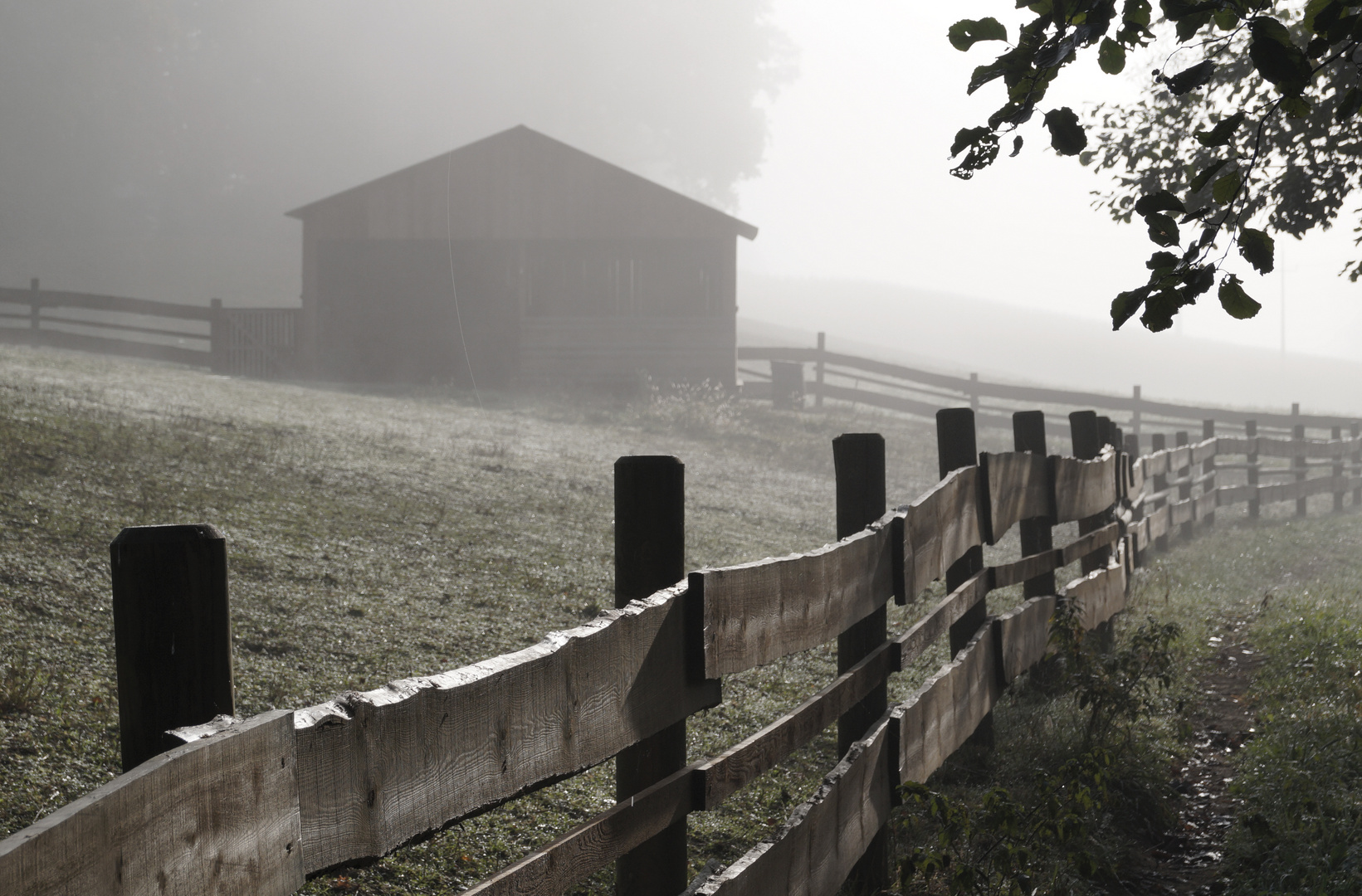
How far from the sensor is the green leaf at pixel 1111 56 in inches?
102

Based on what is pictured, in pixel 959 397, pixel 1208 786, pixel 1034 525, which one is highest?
pixel 959 397

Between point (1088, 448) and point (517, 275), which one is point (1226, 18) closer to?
point (1088, 448)

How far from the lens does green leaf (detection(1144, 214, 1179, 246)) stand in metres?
2.29

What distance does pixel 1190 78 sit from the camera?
222 centimetres

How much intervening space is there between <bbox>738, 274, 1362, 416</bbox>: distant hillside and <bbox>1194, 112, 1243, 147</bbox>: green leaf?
4381 cm

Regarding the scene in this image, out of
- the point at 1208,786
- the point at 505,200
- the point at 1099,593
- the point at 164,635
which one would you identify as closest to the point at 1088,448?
the point at 1099,593

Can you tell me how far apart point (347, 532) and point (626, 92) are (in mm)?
66927

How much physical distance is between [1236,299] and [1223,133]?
0.34 m

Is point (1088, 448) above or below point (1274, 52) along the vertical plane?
below

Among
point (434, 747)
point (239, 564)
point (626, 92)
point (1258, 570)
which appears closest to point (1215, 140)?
point (434, 747)

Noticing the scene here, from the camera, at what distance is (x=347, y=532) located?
8180 millimetres

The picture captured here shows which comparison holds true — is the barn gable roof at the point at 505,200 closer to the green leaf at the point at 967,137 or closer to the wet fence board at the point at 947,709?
the wet fence board at the point at 947,709

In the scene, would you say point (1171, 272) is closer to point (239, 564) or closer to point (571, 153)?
point (239, 564)

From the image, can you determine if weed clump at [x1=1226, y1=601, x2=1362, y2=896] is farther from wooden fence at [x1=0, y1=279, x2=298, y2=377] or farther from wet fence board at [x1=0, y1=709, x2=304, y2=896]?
wooden fence at [x1=0, y1=279, x2=298, y2=377]
